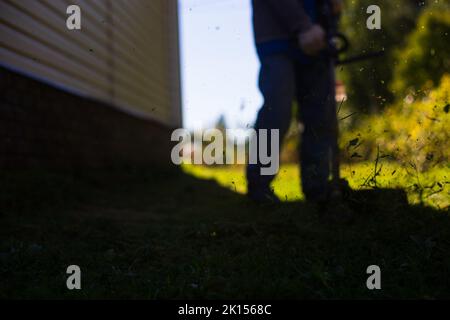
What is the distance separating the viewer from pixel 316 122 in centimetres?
313

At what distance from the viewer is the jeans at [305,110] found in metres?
2.68

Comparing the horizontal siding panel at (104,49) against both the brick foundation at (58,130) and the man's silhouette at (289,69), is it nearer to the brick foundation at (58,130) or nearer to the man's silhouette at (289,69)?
the brick foundation at (58,130)

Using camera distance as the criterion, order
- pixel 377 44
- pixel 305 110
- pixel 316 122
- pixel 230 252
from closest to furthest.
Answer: pixel 230 252 < pixel 377 44 < pixel 316 122 < pixel 305 110

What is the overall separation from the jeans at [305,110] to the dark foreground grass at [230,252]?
0.94 ft

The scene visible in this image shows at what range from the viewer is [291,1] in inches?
108

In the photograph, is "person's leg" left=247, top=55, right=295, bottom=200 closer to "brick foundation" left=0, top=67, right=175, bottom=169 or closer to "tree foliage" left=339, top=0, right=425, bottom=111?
"tree foliage" left=339, top=0, right=425, bottom=111

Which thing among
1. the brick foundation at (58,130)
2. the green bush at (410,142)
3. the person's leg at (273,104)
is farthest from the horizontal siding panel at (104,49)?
the green bush at (410,142)

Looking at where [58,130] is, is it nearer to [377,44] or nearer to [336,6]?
[336,6]

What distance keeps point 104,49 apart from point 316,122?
3.15 meters

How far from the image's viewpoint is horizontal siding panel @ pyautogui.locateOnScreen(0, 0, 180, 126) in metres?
3.51

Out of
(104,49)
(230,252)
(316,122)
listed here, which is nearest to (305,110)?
(316,122)
